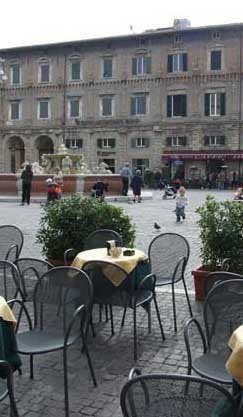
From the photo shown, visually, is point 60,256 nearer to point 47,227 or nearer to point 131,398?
point 47,227

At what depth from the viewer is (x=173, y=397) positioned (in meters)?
2.57

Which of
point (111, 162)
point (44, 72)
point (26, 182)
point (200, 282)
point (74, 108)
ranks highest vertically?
point (44, 72)

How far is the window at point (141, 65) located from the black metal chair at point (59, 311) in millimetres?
45503

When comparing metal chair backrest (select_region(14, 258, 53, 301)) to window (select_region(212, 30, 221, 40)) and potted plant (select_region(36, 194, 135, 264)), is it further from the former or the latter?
window (select_region(212, 30, 221, 40))

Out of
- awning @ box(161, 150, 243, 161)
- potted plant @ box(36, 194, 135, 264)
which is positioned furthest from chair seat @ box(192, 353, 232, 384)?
awning @ box(161, 150, 243, 161)

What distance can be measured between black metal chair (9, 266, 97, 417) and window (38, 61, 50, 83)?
4901cm

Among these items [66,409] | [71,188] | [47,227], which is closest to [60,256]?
[47,227]

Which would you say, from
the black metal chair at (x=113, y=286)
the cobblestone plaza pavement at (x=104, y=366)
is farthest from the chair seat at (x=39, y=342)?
the black metal chair at (x=113, y=286)

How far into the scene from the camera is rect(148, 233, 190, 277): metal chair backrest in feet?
23.1

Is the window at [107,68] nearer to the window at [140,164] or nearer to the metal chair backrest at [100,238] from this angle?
the window at [140,164]

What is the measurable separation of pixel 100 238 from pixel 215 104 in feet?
134

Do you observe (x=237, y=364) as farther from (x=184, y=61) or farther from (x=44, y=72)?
(x=44, y=72)

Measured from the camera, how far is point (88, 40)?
49.8m

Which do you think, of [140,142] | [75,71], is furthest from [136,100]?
[75,71]
